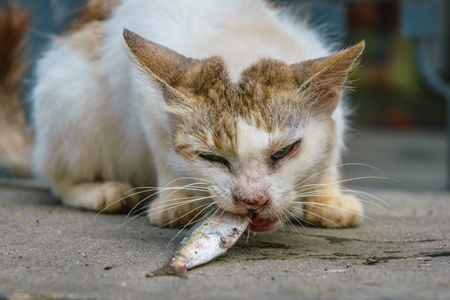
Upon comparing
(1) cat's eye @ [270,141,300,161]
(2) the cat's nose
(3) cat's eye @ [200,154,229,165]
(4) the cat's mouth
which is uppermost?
(1) cat's eye @ [270,141,300,161]

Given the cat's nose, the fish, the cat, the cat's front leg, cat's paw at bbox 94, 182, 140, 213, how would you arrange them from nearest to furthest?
1. the fish
2. the cat's nose
3. the cat
4. the cat's front leg
5. cat's paw at bbox 94, 182, 140, 213

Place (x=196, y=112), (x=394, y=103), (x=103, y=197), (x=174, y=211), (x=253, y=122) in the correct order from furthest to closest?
(x=394, y=103)
(x=103, y=197)
(x=174, y=211)
(x=196, y=112)
(x=253, y=122)

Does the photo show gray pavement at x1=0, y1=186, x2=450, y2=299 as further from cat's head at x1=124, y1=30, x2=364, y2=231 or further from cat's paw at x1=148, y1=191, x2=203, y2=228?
cat's head at x1=124, y1=30, x2=364, y2=231

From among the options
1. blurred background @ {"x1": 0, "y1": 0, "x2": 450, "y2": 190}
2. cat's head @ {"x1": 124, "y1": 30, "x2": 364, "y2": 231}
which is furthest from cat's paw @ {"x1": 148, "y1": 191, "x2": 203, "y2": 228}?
blurred background @ {"x1": 0, "y1": 0, "x2": 450, "y2": 190}

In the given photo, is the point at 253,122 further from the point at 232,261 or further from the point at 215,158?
the point at 232,261

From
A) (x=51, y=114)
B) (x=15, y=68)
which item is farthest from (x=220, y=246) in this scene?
(x=15, y=68)

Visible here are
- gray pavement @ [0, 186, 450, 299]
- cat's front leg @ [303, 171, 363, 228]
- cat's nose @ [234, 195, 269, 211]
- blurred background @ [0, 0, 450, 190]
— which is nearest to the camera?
gray pavement @ [0, 186, 450, 299]

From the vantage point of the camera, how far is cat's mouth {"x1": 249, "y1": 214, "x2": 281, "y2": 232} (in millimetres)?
2863

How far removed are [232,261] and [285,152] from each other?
1.52 feet

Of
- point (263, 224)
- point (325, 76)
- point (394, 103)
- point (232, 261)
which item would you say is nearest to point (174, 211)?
point (263, 224)

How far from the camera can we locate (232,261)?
2.68m

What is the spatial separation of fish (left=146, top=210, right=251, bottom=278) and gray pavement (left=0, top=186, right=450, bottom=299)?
0.16 feet

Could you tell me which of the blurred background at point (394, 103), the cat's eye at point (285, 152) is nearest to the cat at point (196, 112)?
the cat's eye at point (285, 152)

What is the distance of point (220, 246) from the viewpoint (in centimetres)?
265
